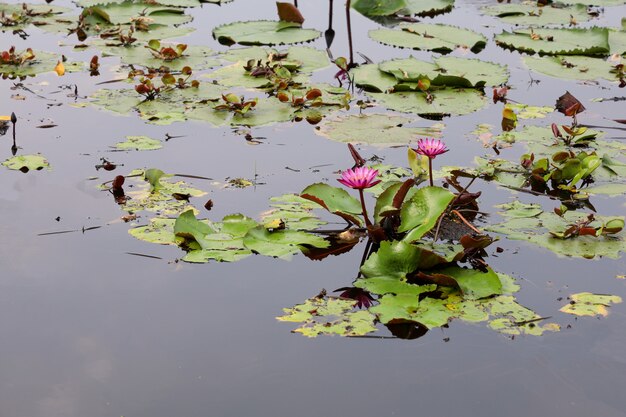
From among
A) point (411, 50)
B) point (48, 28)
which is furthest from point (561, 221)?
point (48, 28)

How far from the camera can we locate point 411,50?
18.5ft

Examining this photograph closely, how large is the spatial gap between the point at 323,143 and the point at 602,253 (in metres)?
1.54

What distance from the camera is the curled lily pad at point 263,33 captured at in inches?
226

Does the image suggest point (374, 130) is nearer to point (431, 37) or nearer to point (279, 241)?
point (279, 241)

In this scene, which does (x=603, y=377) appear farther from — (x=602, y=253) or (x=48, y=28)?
(x=48, y=28)

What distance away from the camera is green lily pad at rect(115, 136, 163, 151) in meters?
3.99

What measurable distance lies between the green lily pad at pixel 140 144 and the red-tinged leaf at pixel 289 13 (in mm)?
2265

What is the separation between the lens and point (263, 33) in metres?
5.88

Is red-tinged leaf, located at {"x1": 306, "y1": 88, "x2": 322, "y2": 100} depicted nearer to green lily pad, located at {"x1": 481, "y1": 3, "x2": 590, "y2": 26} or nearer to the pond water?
the pond water

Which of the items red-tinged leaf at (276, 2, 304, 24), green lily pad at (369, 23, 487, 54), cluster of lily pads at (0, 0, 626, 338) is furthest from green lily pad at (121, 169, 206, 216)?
red-tinged leaf at (276, 2, 304, 24)

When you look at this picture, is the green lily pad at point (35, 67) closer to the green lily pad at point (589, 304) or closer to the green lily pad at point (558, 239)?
the green lily pad at point (558, 239)

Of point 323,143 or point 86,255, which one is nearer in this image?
point 86,255

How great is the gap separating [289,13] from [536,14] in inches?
73.3

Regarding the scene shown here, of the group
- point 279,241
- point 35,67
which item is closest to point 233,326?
point 279,241
